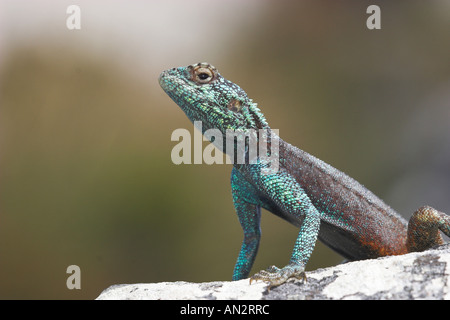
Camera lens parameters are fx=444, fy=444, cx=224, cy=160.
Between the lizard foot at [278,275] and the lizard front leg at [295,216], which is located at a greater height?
the lizard front leg at [295,216]

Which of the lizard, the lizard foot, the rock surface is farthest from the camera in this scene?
the lizard

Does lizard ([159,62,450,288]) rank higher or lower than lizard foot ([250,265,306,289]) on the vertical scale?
higher

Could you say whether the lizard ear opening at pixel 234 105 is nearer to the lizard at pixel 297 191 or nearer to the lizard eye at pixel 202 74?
the lizard at pixel 297 191

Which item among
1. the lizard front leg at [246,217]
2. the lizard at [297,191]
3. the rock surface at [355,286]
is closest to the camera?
the rock surface at [355,286]

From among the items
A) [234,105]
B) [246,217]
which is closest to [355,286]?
[246,217]

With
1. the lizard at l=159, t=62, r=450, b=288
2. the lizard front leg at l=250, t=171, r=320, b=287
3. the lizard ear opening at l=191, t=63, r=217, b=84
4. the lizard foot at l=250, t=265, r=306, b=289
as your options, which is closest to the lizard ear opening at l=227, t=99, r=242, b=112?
the lizard at l=159, t=62, r=450, b=288

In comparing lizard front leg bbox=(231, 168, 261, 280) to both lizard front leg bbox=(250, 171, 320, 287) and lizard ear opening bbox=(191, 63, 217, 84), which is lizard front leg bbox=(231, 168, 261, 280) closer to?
lizard front leg bbox=(250, 171, 320, 287)

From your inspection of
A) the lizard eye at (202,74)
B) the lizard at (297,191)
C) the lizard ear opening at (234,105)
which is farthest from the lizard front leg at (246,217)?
the lizard eye at (202,74)

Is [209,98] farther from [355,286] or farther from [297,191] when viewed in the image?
[355,286]
